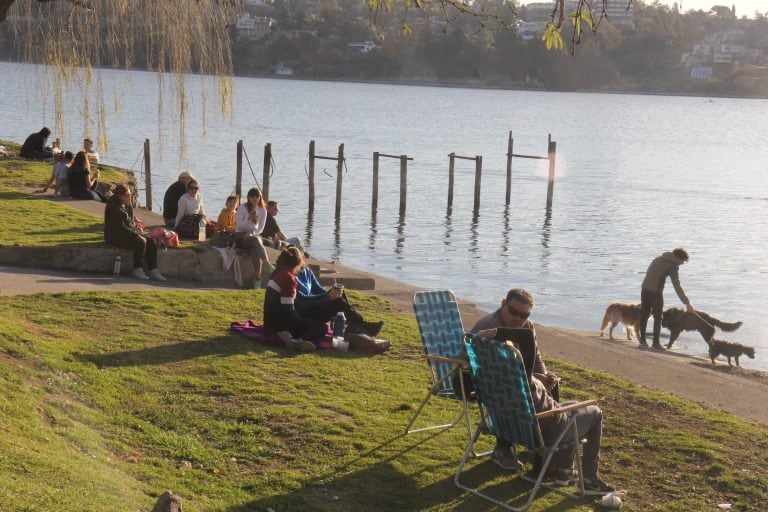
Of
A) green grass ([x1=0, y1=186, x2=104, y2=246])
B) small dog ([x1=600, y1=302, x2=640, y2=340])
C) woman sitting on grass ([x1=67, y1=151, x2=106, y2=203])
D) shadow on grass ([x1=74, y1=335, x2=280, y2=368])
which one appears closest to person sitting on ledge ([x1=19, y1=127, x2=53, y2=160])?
woman sitting on grass ([x1=67, y1=151, x2=106, y2=203])

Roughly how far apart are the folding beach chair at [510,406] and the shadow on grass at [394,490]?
0.10 m

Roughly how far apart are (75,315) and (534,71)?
13644 centimetres

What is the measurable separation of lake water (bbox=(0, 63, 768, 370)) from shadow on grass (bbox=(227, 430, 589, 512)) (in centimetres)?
765

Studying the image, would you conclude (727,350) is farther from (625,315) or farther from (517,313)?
(517,313)

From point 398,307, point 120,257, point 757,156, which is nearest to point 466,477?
point 398,307

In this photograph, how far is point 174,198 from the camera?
18.4 metres

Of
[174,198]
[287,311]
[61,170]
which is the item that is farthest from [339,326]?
[61,170]

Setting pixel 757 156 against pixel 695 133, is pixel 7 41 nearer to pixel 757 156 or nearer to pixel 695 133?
pixel 757 156

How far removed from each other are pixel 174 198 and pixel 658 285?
786 centimetres

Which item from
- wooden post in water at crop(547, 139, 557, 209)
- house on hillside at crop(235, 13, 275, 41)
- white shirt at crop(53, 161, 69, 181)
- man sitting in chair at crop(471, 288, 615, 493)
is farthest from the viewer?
wooden post in water at crop(547, 139, 557, 209)

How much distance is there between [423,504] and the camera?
7.05 meters

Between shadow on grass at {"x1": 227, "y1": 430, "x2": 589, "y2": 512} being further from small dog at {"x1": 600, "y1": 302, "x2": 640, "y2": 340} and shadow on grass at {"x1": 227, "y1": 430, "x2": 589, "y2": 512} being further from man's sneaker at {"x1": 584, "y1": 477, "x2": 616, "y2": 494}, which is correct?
small dog at {"x1": 600, "y1": 302, "x2": 640, "y2": 340}

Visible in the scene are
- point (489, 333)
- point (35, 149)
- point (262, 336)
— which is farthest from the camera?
point (35, 149)

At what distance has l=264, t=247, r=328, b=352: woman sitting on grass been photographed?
10.8 metres
